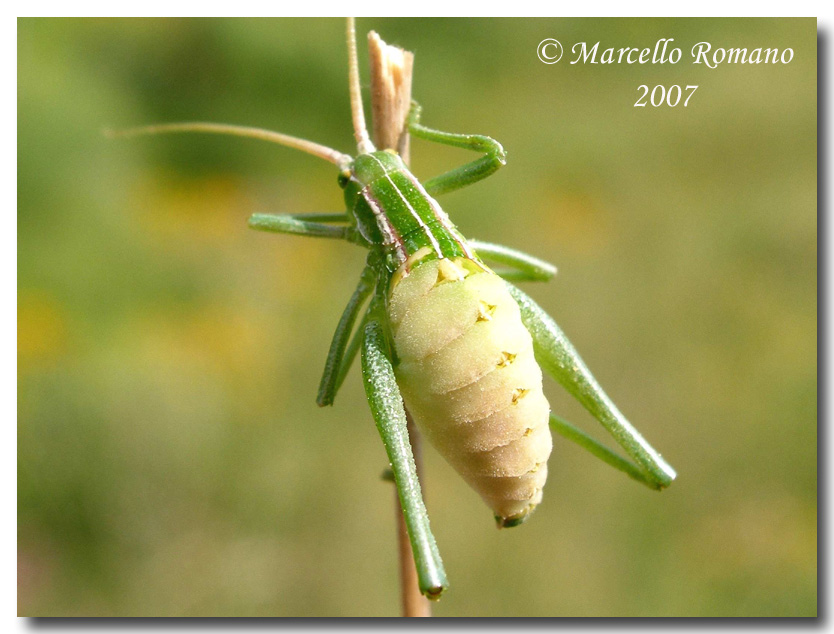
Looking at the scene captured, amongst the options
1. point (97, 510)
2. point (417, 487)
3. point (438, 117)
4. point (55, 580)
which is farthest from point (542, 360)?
point (438, 117)

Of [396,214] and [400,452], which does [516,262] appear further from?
[400,452]

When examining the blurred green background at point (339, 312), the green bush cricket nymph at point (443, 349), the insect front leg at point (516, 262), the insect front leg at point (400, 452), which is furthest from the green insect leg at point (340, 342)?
the blurred green background at point (339, 312)

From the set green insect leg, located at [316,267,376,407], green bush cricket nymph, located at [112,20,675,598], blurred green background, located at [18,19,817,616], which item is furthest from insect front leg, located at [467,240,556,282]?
blurred green background, located at [18,19,817,616]

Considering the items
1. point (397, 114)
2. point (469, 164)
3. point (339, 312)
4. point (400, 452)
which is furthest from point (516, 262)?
point (339, 312)

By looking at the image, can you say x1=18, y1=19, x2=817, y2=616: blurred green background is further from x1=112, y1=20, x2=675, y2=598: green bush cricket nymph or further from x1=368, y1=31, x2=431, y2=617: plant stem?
x1=112, y1=20, x2=675, y2=598: green bush cricket nymph

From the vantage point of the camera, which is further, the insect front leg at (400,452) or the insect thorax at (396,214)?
the insect thorax at (396,214)

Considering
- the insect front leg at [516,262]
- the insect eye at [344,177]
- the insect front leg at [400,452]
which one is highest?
the insect eye at [344,177]

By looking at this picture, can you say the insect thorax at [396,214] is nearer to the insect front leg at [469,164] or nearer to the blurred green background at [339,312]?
the insect front leg at [469,164]
